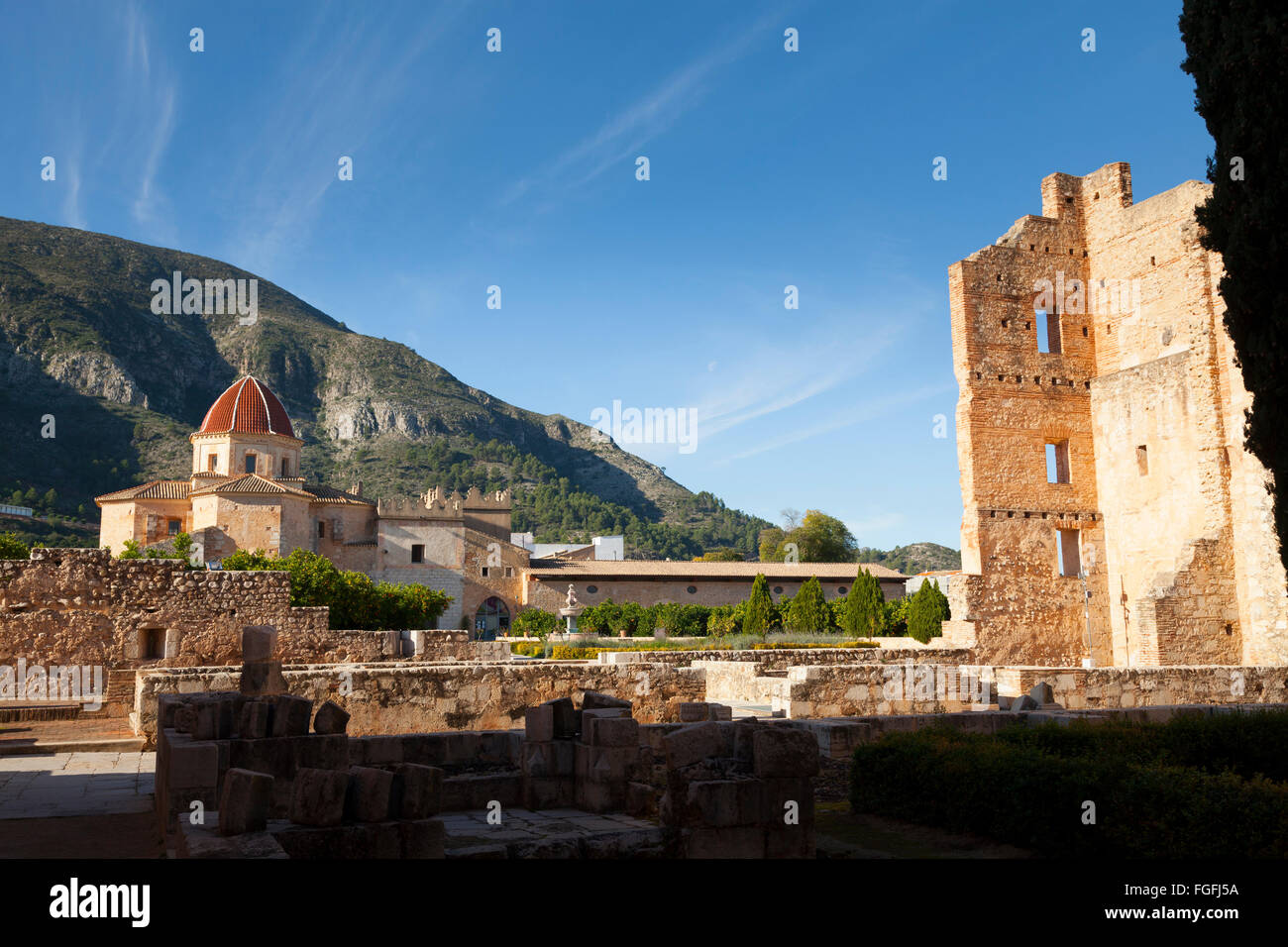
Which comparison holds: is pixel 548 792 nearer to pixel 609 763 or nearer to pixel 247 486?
pixel 609 763

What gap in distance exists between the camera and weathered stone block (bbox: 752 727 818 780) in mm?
5113

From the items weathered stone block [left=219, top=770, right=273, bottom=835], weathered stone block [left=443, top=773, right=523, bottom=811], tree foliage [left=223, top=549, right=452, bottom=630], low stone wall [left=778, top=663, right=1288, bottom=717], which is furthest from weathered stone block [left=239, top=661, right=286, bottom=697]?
tree foliage [left=223, top=549, right=452, bottom=630]

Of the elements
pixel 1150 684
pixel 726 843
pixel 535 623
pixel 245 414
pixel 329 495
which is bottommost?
pixel 1150 684

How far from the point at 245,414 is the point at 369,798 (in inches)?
1863

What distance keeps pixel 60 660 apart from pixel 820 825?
500 inches

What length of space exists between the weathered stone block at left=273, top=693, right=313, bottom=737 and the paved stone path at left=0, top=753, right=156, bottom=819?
5.09ft

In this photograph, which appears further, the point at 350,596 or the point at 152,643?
the point at 350,596

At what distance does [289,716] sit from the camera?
6699 mm

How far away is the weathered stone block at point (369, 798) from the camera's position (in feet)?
15.1

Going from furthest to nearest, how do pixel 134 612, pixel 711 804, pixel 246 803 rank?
pixel 134 612, pixel 711 804, pixel 246 803

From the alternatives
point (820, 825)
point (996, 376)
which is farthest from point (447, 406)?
point (820, 825)

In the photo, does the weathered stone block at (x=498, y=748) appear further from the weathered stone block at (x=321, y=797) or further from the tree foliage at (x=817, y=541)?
the tree foliage at (x=817, y=541)

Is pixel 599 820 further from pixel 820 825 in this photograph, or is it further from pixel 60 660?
pixel 60 660

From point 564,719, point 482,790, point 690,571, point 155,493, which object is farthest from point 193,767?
point 155,493
